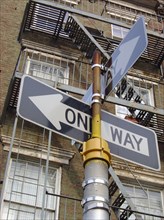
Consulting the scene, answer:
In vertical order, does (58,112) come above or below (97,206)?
above

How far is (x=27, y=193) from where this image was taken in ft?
34.4

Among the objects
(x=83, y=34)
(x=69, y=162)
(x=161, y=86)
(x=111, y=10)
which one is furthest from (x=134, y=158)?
(x=111, y=10)

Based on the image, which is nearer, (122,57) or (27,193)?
(122,57)

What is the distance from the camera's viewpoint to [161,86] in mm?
15172

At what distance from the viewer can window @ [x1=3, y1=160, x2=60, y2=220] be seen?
1012 centimetres

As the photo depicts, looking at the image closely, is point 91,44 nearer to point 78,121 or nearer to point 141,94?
point 141,94

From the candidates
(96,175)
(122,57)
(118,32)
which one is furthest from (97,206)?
(118,32)

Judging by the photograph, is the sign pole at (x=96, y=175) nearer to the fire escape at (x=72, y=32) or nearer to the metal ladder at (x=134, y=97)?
the metal ladder at (x=134, y=97)

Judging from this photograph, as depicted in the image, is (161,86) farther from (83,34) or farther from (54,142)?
(54,142)

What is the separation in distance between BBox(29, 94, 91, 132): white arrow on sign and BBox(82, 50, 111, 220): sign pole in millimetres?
130

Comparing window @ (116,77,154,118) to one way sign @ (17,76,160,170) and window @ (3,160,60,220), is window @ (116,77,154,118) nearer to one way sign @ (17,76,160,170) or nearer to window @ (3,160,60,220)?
window @ (3,160,60,220)

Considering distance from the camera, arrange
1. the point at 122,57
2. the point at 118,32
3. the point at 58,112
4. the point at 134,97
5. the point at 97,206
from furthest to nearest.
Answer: the point at 118,32 < the point at 134,97 < the point at 122,57 < the point at 58,112 < the point at 97,206

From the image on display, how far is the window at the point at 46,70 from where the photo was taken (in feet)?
45.3

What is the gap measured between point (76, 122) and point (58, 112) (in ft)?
0.71
